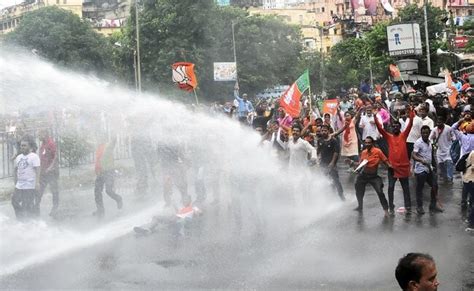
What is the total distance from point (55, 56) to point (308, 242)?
5218 cm

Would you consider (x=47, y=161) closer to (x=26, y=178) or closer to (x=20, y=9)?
(x=26, y=178)

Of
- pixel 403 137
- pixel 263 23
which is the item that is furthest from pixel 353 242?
pixel 263 23

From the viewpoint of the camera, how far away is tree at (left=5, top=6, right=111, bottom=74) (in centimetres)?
6025

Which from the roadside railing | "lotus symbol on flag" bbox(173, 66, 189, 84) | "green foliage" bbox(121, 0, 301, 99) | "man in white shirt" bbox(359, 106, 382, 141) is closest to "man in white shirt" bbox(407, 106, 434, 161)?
"man in white shirt" bbox(359, 106, 382, 141)

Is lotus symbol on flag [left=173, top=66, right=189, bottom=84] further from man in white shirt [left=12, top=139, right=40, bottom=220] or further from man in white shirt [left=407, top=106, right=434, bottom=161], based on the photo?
man in white shirt [left=12, top=139, right=40, bottom=220]

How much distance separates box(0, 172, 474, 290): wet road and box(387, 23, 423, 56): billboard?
114 feet

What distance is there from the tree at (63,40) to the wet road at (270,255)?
1921 inches

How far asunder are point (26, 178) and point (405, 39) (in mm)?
38064

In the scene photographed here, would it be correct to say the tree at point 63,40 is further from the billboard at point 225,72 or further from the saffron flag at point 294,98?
the saffron flag at point 294,98

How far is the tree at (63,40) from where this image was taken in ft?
198

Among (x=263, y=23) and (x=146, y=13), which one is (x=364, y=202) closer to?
(x=146, y=13)

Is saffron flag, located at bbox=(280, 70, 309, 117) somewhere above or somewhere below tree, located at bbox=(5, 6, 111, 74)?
below

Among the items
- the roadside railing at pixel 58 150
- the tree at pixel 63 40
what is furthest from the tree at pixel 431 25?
the roadside railing at pixel 58 150

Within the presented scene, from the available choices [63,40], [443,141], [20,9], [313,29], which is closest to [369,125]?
[443,141]
